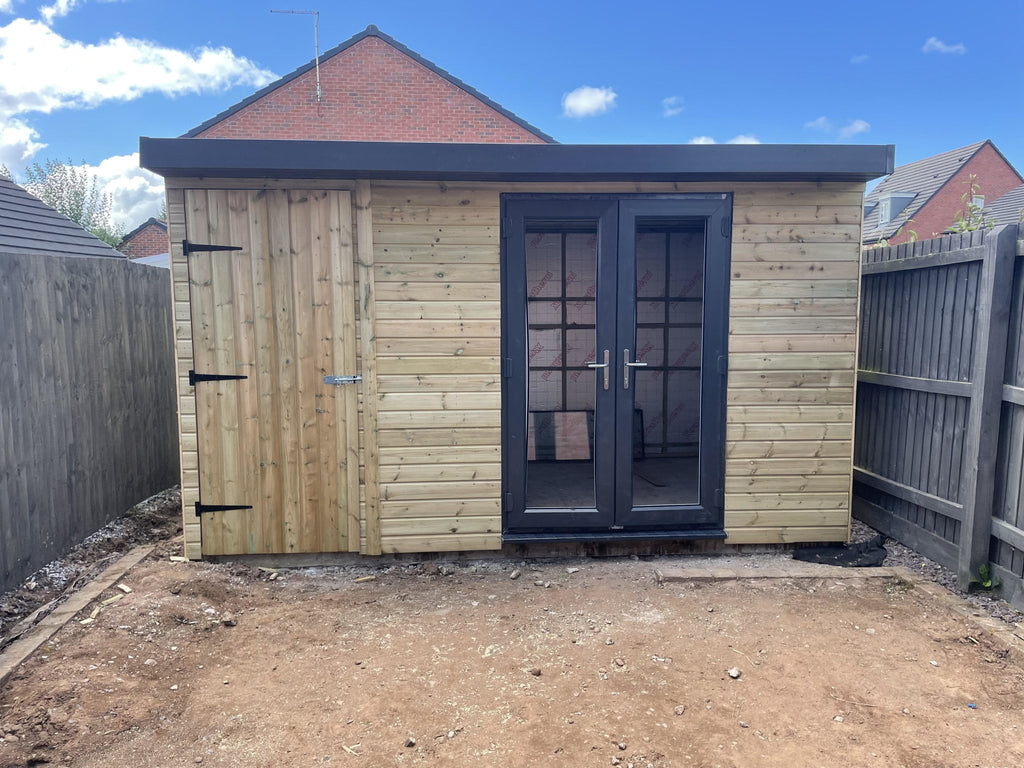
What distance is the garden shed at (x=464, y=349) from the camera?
3707 millimetres

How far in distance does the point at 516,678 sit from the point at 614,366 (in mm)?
1867

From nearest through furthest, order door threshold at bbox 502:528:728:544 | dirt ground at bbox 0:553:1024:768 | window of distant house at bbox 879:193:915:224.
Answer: dirt ground at bbox 0:553:1024:768 < door threshold at bbox 502:528:728:544 < window of distant house at bbox 879:193:915:224

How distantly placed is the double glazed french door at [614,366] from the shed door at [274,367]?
983mm

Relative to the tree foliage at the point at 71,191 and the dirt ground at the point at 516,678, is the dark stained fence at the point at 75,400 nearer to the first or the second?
the dirt ground at the point at 516,678

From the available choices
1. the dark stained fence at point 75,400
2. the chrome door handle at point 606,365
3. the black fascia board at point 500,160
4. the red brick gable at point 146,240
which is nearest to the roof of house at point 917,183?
the black fascia board at point 500,160

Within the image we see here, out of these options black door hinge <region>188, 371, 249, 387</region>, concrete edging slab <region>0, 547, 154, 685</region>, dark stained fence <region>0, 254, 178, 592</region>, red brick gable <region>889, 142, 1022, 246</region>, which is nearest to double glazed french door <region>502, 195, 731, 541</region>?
black door hinge <region>188, 371, 249, 387</region>

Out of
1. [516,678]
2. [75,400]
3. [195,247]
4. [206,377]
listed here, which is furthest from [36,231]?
[516,678]

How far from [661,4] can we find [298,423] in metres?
16.1

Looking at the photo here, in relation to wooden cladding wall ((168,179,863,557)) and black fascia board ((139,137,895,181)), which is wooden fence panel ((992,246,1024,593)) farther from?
black fascia board ((139,137,895,181))

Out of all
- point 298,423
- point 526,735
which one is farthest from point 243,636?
point 526,735

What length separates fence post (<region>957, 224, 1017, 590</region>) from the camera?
3.21m

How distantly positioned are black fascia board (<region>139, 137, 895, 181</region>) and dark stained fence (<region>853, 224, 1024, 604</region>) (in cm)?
77

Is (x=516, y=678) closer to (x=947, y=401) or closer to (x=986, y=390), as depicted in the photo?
(x=986, y=390)

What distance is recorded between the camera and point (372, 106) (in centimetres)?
1305
